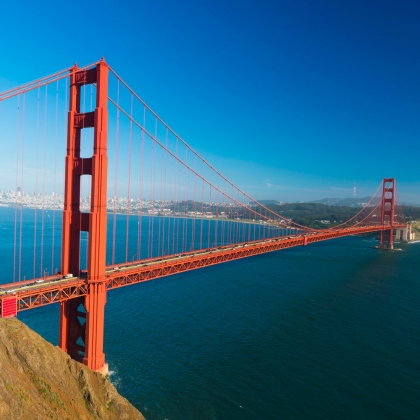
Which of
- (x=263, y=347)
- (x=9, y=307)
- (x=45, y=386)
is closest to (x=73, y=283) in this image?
(x=9, y=307)

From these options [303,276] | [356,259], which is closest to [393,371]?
[303,276]

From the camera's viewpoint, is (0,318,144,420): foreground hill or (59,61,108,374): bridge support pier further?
(59,61,108,374): bridge support pier

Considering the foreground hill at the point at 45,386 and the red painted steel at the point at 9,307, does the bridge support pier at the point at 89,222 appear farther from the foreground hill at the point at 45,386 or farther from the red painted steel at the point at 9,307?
the foreground hill at the point at 45,386

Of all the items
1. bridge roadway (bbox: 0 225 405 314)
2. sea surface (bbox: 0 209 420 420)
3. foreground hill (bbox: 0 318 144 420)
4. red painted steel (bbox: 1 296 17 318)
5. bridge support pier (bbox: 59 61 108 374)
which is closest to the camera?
foreground hill (bbox: 0 318 144 420)

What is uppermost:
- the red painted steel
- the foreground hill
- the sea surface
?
the red painted steel

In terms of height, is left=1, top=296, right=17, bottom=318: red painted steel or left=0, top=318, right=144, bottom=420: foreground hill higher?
left=1, top=296, right=17, bottom=318: red painted steel

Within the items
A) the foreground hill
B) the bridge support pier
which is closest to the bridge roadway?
the bridge support pier

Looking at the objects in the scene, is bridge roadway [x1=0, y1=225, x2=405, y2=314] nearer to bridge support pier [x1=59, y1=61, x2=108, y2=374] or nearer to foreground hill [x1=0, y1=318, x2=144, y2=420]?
bridge support pier [x1=59, y1=61, x2=108, y2=374]

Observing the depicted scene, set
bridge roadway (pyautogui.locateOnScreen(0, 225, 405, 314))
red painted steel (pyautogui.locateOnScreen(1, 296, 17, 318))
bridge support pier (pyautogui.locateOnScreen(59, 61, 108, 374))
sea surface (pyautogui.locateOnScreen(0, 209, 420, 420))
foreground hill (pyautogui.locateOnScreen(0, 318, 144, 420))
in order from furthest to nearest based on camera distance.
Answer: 1. bridge support pier (pyautogui.locateOnScreen(59, 61, 108, 374))
2. sea surface (pyautogui.locateOnScreen(0, 209, 420, 420))
3. bridge roadway (pyautogui.locateOnScreen(0, 225, 405, 314))
4. red painted steel (pyautogui.locateOnScreen(1, 296, 17, 318))
5. foreground hill (pyautogui.locateOnScreen(0, 318, 144, 420))
